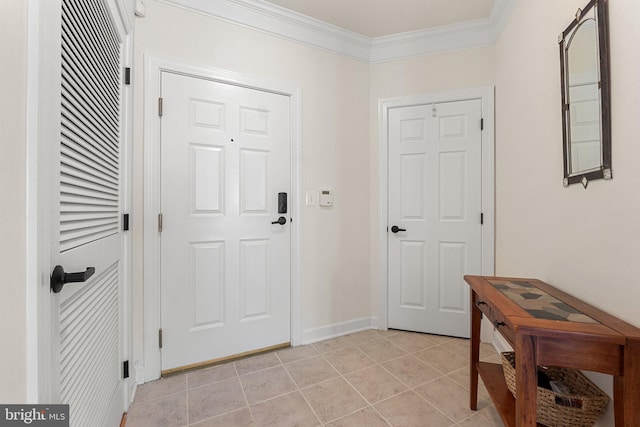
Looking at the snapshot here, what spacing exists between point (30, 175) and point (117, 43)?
121cm

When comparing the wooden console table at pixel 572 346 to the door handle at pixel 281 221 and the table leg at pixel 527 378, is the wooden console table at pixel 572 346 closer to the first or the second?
the table leg at pixel 527 378

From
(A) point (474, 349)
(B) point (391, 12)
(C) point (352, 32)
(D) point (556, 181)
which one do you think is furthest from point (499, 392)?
(C) point (352, 32)

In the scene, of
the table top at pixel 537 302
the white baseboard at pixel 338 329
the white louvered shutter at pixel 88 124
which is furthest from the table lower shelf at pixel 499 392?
the white louvered shutter at pixel 88 124

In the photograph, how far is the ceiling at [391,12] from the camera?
2.29 meters

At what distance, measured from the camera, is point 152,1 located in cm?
193

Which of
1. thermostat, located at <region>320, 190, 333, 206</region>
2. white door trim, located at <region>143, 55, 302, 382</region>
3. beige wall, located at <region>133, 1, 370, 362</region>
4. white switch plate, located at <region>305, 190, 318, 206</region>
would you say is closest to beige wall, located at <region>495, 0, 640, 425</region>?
beige wall, located at <region>133, 1, 370, 362</region>

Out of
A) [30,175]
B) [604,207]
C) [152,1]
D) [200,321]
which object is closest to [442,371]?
[604,207]

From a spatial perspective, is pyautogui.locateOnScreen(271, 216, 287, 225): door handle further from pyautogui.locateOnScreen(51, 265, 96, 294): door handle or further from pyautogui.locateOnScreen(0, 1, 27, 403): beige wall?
pyautogui.locateOnScreen(0, 1, 27, 403): beige wall

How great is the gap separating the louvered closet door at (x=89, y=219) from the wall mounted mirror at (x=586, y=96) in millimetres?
1777

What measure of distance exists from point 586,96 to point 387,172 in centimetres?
163

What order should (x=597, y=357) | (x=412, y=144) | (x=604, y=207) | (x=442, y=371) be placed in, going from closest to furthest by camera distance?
1. (x=597, y=357)
2. (x=604, y=207)
3. (x=442, y=371)
4. (x=412, y=144)

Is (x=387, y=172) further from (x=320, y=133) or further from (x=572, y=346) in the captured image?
(x=572, y=346)

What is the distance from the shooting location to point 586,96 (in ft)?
4.05

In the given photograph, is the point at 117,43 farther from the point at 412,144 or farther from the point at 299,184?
the point at 412,144
